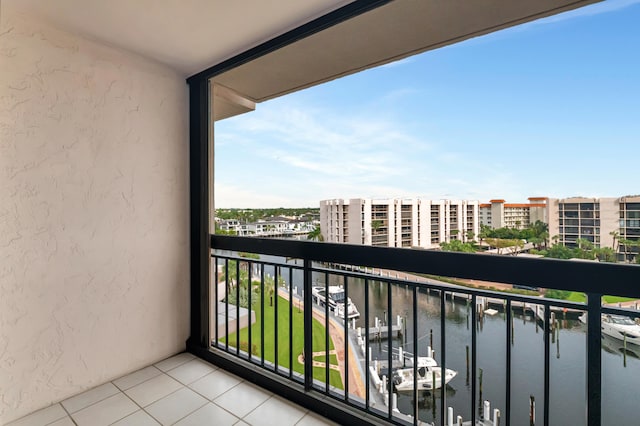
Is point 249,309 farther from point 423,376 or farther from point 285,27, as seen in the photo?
point 285,27

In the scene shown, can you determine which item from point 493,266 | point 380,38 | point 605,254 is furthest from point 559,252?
point 380,38

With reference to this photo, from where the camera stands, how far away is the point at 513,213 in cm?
128

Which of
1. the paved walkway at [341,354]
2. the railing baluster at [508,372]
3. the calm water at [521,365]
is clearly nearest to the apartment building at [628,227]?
Result: the calm water at [521,365]

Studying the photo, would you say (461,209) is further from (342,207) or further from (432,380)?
(432,380)

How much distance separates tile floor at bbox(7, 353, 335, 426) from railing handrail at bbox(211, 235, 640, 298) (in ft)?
3.21

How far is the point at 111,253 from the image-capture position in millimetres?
2078

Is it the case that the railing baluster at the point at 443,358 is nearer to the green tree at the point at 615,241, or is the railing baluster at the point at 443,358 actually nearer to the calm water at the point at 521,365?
the calm water at the point at 521,365

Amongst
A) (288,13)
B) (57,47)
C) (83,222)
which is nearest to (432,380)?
(288,13)

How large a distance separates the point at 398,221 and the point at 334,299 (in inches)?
28.6

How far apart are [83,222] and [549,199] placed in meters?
2.69

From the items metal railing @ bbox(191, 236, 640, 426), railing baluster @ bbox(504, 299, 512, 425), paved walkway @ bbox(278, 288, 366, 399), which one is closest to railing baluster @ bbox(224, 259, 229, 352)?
metal railing @ bbox(191, 236, 640, 426)

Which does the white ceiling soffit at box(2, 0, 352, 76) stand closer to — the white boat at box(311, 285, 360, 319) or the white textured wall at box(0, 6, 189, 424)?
the white textured wall at box(0, 6, 189, 424)

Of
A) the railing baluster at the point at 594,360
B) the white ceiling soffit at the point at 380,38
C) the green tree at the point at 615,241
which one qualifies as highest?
the white ceiling soffit at the point at 380,38

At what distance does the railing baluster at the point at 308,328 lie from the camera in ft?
6.11
